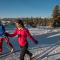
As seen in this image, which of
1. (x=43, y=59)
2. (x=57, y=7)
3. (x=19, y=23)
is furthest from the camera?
(x=57, y=7)

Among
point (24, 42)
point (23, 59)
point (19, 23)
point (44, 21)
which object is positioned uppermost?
point (19, 23)

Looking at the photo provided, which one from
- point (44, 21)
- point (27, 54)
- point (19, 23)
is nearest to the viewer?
point (19, 23)

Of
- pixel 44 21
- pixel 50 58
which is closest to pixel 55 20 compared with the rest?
pixel 44 21

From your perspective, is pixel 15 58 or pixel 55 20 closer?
pixel 15 58

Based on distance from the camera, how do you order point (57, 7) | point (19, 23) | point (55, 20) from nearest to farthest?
point (19, 23) → point (55, 20) → point (57, 7)

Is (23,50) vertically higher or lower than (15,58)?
higher

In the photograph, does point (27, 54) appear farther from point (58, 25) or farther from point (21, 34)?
point (58, 25)

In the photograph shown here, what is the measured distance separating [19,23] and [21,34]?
1.15 feet

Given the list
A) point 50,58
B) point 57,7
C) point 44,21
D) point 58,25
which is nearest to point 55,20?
point 58,25

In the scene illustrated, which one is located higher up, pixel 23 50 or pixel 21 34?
pixel 21 34

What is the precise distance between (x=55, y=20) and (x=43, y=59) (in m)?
74.2

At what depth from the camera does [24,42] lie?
6.15 m

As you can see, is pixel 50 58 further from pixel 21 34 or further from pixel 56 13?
pixel 56 13

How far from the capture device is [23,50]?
6.25 meters
